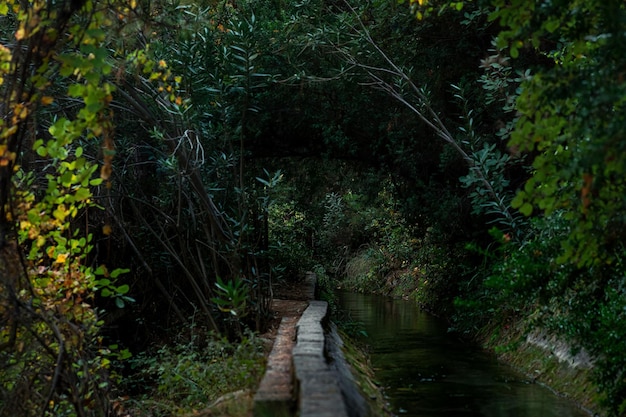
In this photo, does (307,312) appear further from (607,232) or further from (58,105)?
(607,232)

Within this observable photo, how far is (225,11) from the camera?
555 inches

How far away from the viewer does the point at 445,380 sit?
11.4 m

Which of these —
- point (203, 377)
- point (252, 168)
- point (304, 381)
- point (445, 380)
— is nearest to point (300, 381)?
point (304, 381)

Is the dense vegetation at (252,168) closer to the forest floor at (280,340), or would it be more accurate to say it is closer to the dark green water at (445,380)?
the forest floor at (280,340)

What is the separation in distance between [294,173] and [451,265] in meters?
4.29

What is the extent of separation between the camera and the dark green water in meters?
9.45

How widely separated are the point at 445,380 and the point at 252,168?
819cm

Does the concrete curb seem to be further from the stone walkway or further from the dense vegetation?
the dense vegetation

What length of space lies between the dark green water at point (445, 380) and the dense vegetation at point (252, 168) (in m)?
0.88

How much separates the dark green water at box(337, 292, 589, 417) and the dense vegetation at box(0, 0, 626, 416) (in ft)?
2.90

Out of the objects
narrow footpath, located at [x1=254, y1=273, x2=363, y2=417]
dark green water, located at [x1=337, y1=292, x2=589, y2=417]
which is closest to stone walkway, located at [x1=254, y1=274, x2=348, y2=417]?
narrow footpath, located at [x1=254, y1=273, x2=363, y2=417]

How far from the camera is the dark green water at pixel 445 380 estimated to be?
372 inches

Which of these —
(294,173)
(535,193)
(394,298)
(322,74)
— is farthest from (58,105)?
(394,298)

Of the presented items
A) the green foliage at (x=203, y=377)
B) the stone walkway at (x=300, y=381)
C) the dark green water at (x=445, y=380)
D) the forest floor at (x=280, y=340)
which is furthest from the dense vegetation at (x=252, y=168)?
the dark green water at (x=445, y=380)
